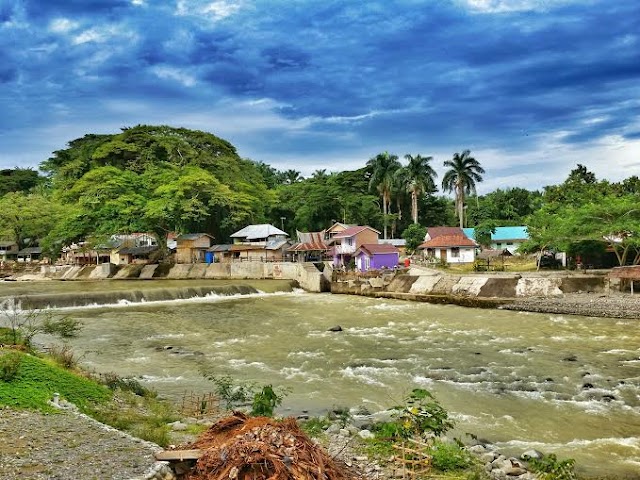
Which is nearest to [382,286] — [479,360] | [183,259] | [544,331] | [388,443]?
[544,331]

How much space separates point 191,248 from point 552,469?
5120 centimetres

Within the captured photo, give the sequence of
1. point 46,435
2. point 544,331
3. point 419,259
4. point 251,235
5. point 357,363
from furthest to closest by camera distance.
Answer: point 251,235, point 419,259, point 544,331, point 357,363, point 46,435

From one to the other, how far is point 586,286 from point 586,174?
34.3m

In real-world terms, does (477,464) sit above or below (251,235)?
below

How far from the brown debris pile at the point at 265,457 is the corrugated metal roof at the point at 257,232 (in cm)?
4872

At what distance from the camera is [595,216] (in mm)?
33719

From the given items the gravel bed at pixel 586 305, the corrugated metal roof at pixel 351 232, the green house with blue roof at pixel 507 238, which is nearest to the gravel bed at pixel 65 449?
the gravel bed at pixel 586 305

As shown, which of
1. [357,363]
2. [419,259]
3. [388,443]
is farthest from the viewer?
[419,259]

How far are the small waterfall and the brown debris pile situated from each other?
2886 centimetres

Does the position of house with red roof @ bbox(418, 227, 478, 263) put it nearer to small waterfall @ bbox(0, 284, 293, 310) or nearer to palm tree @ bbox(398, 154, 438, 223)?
palm tree @ bbox(398, 154, 438, 223)

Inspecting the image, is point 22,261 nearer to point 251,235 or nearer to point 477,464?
point 251,235

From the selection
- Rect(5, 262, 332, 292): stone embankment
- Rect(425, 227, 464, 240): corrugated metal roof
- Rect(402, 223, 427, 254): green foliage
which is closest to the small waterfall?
Rect(5, 262, 332, 292): stone embankment

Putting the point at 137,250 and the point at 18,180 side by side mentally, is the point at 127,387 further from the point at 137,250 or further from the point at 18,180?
the point at 18,180

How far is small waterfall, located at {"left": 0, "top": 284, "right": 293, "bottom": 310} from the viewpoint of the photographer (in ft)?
100
